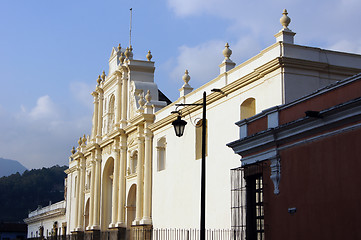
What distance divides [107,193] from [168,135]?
416 inches

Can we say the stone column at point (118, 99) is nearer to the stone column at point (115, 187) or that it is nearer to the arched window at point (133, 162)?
the stone column at point (115, 187)

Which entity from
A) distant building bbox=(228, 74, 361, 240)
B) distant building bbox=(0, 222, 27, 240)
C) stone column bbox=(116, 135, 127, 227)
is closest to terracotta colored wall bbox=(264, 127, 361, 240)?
distant building bbox=(228, 74, 361, 240)

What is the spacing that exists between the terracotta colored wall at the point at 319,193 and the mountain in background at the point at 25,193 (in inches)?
3431

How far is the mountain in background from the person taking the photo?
10138 cm

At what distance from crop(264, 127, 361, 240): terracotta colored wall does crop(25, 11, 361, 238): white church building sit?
6034 mm

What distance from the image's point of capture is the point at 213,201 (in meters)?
23.4

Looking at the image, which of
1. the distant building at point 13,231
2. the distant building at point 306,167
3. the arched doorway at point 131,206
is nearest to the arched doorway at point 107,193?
the arched doorway at point 131,206

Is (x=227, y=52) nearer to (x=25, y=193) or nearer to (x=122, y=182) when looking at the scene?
(x=122, y=182)

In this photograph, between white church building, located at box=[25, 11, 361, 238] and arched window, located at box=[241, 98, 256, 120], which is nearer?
white church building, located at box=[25, 11, 361, 238]

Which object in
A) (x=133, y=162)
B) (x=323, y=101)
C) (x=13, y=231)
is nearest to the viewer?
(x=323, y=101)

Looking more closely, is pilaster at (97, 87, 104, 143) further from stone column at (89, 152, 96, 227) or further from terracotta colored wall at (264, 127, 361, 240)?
terracotta colored wall at (264, 127, 361, 240)

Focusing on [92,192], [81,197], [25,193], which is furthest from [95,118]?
[25,193]

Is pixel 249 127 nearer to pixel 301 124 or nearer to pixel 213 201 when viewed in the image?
pixel 301 124

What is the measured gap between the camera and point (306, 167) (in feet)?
43.4
